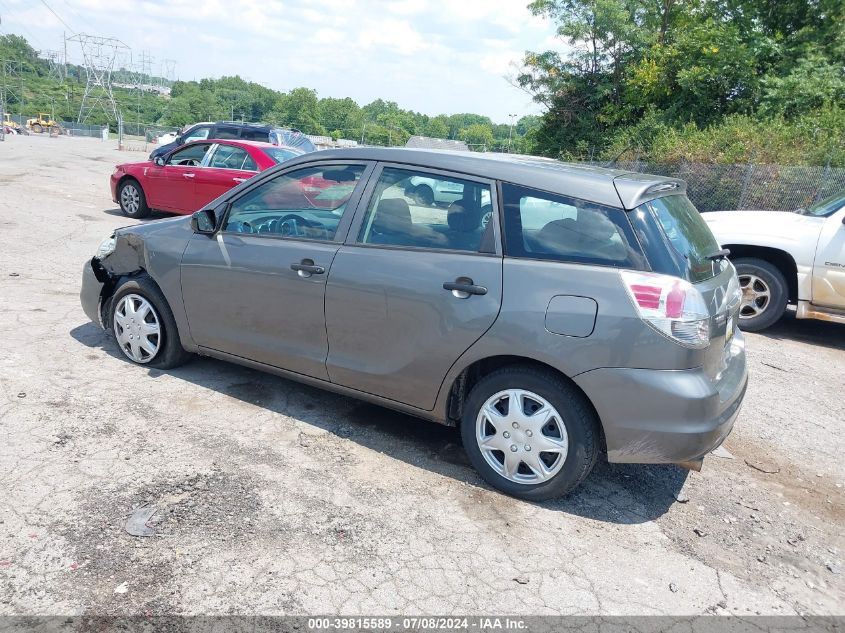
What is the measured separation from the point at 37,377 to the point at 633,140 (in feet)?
60.6

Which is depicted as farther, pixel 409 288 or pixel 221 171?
pixel 221 171

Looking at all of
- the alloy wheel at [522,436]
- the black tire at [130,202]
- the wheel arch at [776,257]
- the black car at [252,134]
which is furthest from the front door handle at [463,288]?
the black car at [252,134]

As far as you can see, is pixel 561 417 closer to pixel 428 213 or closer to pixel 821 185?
pixel 428 213

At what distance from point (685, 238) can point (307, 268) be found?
215 centimetres

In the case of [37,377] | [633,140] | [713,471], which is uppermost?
[633,140]

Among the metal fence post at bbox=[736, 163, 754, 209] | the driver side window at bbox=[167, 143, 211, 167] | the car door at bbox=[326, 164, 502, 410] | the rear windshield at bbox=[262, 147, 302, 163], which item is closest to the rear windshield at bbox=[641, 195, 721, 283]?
the car door at bbox=[326, 164, 502, 410]

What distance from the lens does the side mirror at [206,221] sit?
4.56 meters

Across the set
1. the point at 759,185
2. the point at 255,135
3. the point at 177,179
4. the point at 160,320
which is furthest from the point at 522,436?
the point at 255,135

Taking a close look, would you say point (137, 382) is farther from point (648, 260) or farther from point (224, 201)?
point (648, 260)

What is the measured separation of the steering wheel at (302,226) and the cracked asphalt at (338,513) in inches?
46.3

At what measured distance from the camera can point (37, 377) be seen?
15.4 ft

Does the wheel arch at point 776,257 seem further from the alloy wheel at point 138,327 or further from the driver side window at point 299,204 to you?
the alloy wheel at point 138,327

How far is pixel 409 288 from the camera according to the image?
12.3ft

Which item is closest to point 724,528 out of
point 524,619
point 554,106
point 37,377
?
point 524,619
